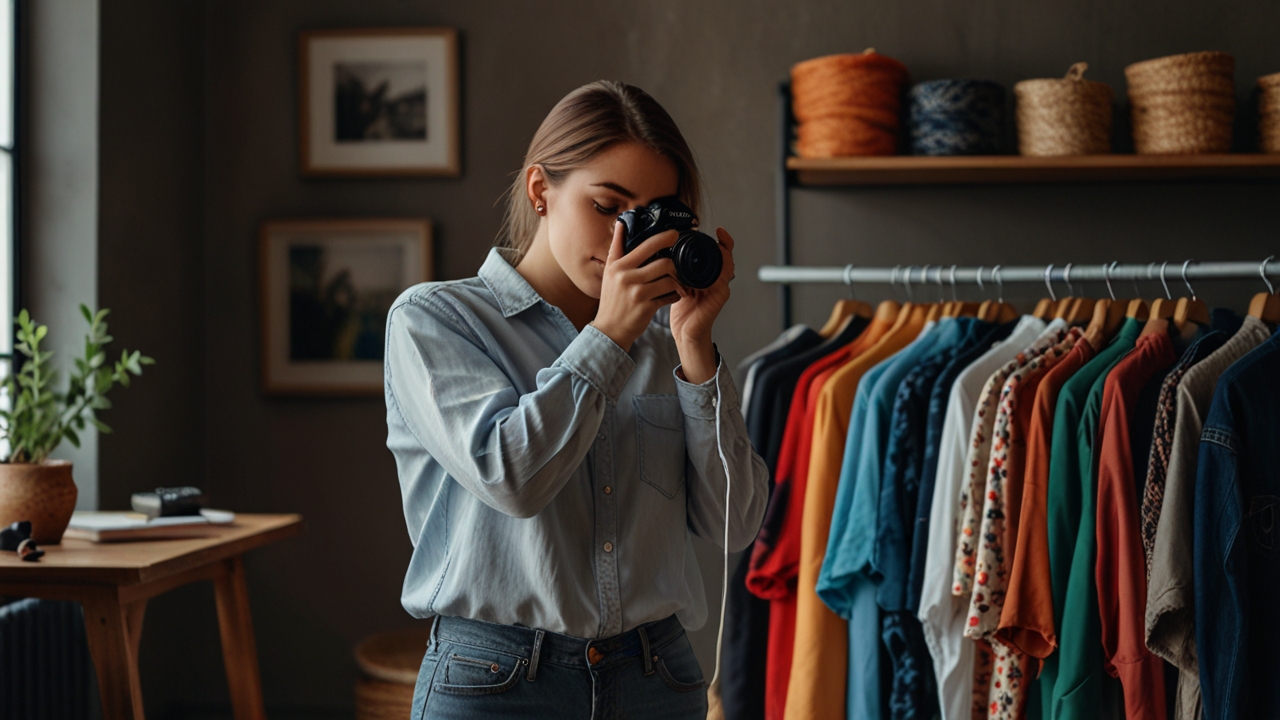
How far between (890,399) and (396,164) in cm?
133

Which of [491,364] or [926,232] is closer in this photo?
[491,364]

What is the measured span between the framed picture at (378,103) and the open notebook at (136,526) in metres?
0.97

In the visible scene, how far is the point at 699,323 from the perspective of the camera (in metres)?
1.01

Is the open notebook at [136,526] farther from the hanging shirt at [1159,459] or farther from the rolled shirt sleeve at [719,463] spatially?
the hanging shirt at [1159,459]

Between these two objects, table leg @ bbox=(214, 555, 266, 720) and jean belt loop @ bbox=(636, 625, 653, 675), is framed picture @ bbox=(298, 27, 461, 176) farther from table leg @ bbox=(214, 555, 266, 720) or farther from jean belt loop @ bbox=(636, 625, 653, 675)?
jean belt loop @ bbox=(636, 625, 653, 675)

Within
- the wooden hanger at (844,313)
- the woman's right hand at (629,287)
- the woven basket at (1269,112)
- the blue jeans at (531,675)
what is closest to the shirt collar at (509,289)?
the woman's right hand at (629,287)

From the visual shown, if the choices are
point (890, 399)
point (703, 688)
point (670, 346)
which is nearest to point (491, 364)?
point (670, 346)

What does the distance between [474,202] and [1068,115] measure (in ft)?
4.29

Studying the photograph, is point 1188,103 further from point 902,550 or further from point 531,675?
point 531,675

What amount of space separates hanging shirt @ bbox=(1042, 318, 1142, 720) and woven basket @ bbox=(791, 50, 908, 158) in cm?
75

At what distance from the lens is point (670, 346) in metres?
1.13

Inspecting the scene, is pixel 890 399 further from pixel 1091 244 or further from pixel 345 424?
pixel 345 424

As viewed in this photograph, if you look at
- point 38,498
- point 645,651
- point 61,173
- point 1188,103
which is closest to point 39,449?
point 38,498

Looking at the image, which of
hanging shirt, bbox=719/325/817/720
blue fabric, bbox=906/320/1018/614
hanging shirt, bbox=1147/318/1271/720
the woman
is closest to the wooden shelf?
blue fabric, bbox=906/320/1018/614
